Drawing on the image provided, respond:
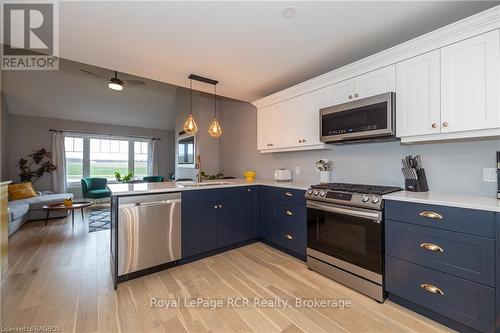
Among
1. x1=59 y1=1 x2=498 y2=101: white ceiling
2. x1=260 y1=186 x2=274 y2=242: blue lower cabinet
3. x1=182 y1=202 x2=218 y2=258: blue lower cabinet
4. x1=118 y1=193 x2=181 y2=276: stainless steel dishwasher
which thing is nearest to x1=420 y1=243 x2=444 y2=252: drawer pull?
x1=260 y1=186 x2=274 y2=242: blue lower cabinet

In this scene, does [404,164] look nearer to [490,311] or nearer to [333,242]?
[333,242]

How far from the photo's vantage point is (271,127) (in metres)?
3.47

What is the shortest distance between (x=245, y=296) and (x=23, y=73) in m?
6.58

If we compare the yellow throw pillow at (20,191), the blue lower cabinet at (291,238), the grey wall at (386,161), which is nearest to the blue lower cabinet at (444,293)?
the grey wall at (386,161)

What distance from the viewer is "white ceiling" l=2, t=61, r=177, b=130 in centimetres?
501

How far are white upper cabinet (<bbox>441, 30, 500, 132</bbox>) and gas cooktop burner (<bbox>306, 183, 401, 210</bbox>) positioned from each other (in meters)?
0.74

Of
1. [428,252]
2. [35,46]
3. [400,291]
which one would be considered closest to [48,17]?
[35,46]

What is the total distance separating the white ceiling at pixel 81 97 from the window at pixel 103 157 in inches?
27.7

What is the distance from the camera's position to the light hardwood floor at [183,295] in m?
1.65

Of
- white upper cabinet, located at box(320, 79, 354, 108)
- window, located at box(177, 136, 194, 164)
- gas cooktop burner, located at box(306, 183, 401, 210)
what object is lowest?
gas cooktop burner, located at box(306, 183, 401, 210)

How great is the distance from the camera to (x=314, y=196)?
2418 mm

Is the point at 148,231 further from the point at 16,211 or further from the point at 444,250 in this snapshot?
the point at 16,211

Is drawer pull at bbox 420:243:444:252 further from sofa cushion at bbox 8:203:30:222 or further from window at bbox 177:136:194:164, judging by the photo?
sofa cushion at bbox 8:203:30:222

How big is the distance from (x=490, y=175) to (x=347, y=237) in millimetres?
1250
